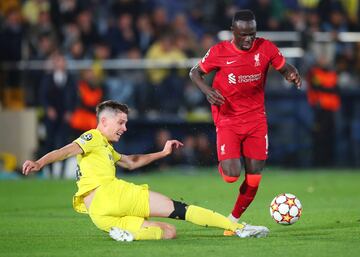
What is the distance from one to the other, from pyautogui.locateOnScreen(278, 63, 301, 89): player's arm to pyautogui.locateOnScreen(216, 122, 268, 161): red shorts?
0.63 metres

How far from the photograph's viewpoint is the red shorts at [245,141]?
1084cm

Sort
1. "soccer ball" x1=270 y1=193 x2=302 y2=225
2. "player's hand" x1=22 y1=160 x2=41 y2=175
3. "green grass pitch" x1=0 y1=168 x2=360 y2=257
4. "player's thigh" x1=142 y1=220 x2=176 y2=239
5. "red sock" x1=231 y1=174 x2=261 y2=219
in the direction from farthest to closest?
"red sock" x1=231 y1=174 x2=261 y2=219
"soccer ball" x1=270 y1=193 x2=302 y2=225
"player's thigh" x1=142 y1=220 x2=176 y2=239
"green grass pitch" x1=0 y1=168 x2=360 y2=257
"player's hand" x1=22 y1=160 x2=41 y2=175

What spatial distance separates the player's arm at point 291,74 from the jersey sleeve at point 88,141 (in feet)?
7.83

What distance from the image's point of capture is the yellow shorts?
365 inches

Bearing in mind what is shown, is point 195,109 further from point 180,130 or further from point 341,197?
point 341,197

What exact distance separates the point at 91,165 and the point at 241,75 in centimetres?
226

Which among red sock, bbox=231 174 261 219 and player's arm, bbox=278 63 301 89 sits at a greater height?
player's arm, bbox=278 63 301 89

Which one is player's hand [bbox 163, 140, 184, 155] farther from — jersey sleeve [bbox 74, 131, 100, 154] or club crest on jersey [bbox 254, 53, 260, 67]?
club crest on jersey [bbox 254, 53, 260, 67]

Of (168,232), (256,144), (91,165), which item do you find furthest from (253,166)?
(91,165)

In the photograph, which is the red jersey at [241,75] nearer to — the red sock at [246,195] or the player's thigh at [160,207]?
the red sock at [246,195]

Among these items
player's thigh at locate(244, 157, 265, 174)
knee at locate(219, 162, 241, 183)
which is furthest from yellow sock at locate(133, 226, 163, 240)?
player's thigh at locate(244, 157, 265, 174)

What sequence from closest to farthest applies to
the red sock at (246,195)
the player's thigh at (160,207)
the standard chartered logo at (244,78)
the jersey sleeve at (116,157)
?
the player's thigh at (160,207) → the jersey sleeve at (116,157) → the red sock at (246,195) → the standard chartered logo at (244,78)

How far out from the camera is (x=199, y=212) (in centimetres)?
935

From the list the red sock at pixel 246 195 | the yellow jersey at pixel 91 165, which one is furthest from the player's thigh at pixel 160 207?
the red sock at pixel 246 195
